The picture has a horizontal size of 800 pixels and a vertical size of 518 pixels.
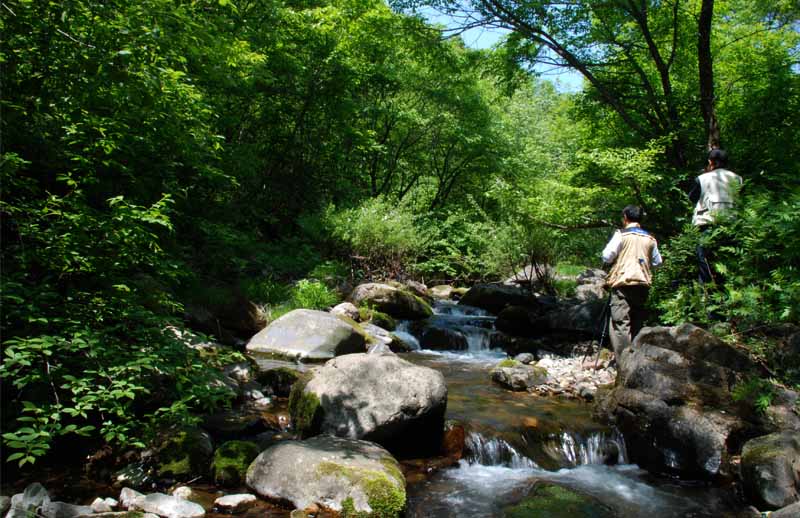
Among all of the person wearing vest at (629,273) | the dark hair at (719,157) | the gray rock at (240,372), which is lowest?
the gray rock at (240,372)

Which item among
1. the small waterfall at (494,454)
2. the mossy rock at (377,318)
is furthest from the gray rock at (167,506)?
the mossy rock at (377,318)

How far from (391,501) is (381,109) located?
17047 mm

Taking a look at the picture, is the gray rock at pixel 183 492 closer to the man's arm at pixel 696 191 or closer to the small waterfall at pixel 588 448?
the small waterfall at pixel 588 448

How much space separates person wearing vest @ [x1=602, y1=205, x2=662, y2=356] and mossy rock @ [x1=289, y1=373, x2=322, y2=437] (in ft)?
14.0

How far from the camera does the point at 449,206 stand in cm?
2261

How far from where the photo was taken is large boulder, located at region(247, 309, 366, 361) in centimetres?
908

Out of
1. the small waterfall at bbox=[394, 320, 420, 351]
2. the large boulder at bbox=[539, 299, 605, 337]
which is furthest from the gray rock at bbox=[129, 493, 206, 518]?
the large boulder at bbox=[539, 299, 605, 337]

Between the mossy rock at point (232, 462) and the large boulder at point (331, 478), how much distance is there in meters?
0.17

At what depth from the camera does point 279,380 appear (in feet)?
23.2

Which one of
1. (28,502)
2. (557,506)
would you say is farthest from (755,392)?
(28,502)

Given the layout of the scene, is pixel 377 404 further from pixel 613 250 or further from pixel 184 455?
pixel 613 250

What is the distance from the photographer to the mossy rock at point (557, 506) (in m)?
4.04

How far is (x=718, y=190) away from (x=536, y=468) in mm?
4412

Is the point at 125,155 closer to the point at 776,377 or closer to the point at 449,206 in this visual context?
the point at 776,377
